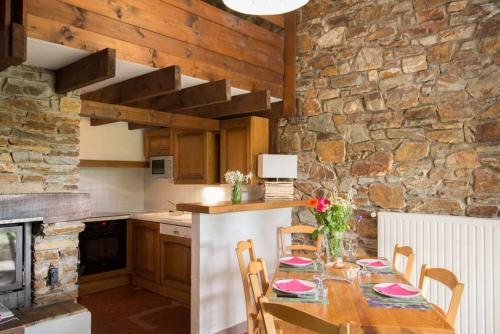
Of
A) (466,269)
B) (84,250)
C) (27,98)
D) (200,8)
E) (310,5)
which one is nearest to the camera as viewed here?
(27,98)

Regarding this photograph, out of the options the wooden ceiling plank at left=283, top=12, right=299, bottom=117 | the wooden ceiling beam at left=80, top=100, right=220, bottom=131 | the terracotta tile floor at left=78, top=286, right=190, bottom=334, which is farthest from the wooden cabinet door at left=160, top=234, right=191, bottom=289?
the wooden ceiling plank at left=283, top=12, right=299, bottom=117

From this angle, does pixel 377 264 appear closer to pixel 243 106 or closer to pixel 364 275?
pixel 364 275

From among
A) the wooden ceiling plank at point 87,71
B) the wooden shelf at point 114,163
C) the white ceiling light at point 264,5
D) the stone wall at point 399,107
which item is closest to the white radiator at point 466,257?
the stone wall at point 399,107

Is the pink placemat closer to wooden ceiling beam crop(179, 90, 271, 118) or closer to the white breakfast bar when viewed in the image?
the white breakfast bar

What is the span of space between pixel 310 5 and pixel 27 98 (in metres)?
2.90

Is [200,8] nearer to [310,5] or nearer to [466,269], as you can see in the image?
[310,5]

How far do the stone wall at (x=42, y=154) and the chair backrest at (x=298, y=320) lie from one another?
6.16ft

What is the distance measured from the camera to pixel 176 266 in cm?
442

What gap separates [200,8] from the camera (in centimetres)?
329

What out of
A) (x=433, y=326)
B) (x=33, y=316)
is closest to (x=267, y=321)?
(x=433, y=326)

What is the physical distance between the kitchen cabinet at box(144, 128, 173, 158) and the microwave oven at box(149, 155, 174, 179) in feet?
0.24

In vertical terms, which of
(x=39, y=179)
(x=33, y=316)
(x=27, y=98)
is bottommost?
(x=33, y=316)

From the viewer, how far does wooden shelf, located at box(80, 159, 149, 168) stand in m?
4.94

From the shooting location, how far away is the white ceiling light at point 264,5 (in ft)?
6.18
